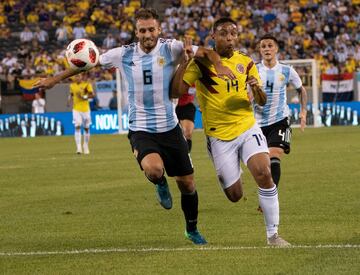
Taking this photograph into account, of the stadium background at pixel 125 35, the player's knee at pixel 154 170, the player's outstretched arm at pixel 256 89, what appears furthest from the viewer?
the stadium background at pixel 125 35

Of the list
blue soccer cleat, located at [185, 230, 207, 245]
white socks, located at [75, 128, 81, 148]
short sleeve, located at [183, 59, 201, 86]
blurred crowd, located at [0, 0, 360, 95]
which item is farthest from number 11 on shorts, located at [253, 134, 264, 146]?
blurred crowd, located at [0, 0, 360, 95]

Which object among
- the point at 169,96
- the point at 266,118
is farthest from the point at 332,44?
the point at 169,96

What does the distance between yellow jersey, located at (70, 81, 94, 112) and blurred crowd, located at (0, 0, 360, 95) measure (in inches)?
522

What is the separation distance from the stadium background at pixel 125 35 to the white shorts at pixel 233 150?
1177 inches

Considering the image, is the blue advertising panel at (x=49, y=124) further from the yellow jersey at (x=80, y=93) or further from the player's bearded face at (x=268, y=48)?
the player's bearded face at (x=268, y=48)

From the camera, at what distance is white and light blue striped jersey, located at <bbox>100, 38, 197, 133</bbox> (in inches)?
443

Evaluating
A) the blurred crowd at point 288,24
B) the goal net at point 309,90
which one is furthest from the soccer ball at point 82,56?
the blurred crowd at point 288,24

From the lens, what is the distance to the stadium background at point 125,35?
42.7 metres

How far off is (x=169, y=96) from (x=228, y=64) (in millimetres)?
816

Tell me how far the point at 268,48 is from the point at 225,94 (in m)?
4.12

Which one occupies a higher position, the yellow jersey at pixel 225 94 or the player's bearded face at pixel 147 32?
the player's bearded face at pixel 147 32

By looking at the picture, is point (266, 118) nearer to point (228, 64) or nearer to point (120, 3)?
point (228, 64)

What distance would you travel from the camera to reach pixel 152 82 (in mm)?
11250

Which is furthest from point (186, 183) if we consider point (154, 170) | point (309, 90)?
point (309, 90)
